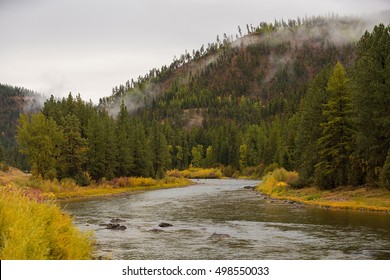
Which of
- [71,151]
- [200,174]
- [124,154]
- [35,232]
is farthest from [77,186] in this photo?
[200,174]

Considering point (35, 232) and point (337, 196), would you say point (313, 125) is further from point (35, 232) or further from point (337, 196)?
point (35, 232)

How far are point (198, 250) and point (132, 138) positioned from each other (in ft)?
216

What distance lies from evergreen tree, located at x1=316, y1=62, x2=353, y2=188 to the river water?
30.4ft

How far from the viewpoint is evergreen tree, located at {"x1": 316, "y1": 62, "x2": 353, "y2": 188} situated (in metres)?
49.1

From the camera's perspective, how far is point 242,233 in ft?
92.0

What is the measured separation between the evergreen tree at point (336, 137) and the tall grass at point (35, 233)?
3604cm

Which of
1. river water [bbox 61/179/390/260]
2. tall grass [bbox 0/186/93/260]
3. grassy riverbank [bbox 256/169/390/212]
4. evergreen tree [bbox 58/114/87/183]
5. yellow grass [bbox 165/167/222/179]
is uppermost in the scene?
evergreen tree [bbox 58/114/87/183]

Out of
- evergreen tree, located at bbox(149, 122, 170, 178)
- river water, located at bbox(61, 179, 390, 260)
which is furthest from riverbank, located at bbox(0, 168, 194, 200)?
river water, located at bbox(61, 179, 390, 260)

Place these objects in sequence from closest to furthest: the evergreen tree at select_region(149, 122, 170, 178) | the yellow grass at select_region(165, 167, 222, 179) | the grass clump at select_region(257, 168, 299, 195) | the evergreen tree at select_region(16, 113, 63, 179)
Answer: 1. the grass clump at select_region(257, 168, 299, 195)
2. the evergreen tree at select_region(16, 113, 63, 179)
3. the evergreen tree at select_region(149, 122, 170, 178)
4. the yellow grass at select_region(165, 167, 222, 179)

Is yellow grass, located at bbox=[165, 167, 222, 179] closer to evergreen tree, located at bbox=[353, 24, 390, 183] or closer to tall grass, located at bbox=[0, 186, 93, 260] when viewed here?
evergreen tree, located at bbox=[353, 24, 390, 183]

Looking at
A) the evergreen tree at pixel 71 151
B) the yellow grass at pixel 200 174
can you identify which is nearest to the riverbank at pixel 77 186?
the evergreen tree at pixel 71 151

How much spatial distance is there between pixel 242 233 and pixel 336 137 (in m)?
25.5

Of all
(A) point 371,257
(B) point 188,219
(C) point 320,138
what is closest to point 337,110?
(C) point 320,138

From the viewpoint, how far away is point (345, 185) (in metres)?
49.1
